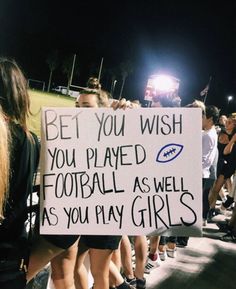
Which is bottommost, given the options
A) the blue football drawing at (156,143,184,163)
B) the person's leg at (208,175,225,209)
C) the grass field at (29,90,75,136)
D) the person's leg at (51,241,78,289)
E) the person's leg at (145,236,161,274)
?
the person's leg at (145,236,161,274)

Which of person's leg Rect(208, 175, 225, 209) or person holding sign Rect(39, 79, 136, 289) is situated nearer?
person holding sign Rect(39, 79, 136, 289)

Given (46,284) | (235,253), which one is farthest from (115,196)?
(235,253)

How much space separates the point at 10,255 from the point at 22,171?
0.41m

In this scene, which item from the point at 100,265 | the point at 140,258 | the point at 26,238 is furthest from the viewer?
the point at 140,258

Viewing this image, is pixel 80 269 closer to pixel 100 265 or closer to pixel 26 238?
pixel 100 265

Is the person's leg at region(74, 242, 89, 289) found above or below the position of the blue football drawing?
below

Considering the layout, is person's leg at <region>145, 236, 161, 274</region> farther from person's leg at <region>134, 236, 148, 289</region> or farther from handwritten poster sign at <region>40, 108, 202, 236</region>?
handwritten poster sign at <region>40, 108, 202, 236</region>

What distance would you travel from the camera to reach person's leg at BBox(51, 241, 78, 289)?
270cm

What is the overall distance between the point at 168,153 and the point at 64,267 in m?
1.04

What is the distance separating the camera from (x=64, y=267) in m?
2.72

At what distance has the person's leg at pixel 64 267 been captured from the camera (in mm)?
2699

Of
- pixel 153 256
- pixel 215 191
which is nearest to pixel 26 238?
pixel 153 256

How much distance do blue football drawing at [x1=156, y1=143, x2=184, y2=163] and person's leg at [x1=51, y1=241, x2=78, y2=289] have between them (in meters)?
0.84

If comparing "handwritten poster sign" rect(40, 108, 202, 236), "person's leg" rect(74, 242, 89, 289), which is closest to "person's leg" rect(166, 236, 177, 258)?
"person's leg" rect(74, 242, 89, 289)
